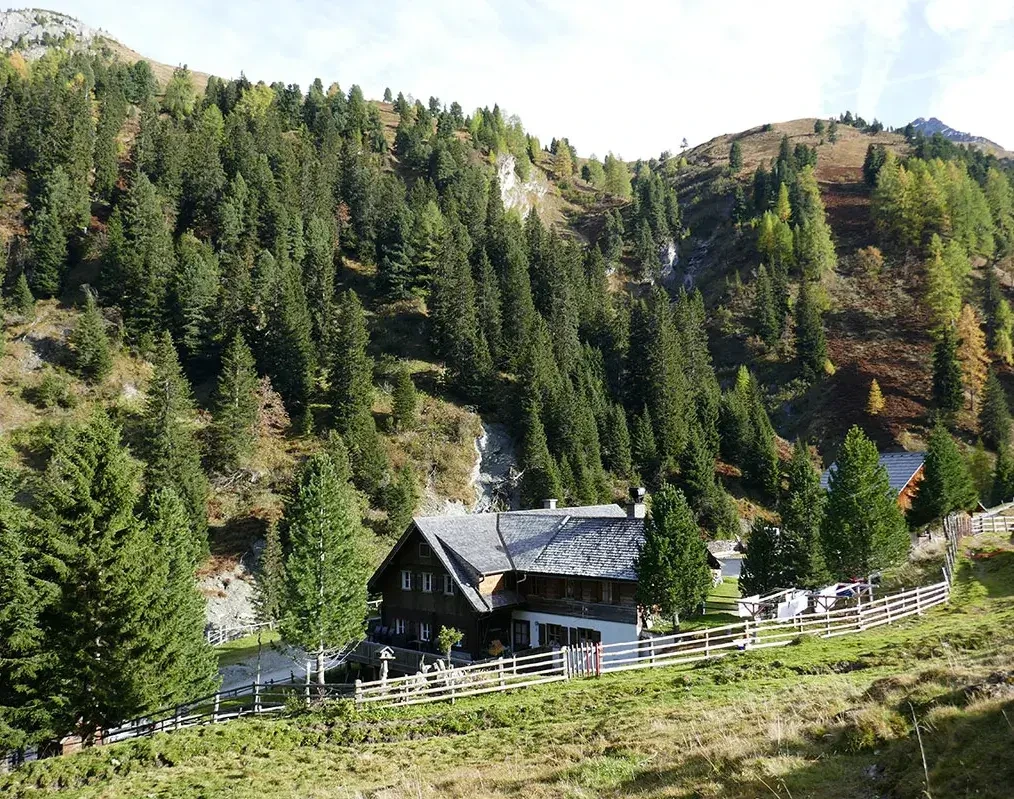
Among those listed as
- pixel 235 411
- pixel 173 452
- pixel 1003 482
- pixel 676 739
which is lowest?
pixel 676 739

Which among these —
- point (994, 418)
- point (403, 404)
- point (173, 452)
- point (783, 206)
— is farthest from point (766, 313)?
point (173, 452)

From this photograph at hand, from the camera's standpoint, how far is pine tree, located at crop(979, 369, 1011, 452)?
86.4 m

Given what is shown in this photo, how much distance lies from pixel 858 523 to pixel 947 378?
226 feet

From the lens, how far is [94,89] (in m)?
128

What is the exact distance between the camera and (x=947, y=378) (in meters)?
→ 93.4

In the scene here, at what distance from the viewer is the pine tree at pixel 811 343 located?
106 meters

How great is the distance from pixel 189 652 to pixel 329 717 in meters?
9.07

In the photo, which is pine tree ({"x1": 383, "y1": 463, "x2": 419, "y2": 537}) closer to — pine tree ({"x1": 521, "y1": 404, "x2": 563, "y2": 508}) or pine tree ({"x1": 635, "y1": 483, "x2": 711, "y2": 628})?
pine tree ({"x1": 521, "y1": 404, "x2": 563, "y2": 508})

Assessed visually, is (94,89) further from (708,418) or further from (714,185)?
(714,185)

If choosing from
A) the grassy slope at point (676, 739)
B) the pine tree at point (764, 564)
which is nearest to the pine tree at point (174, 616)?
the grassy slope at point (676, 739)

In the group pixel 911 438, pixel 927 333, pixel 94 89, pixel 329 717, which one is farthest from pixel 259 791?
pixel 94 89

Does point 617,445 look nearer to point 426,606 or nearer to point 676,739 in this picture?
point 426,606

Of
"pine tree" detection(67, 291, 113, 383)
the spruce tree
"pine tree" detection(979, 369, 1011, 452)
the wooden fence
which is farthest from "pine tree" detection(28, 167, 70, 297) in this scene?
"pine tree" detection(979, 369, 1011, 452)

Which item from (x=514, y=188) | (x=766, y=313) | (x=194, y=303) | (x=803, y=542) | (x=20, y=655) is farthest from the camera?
(x=514, y=188)
